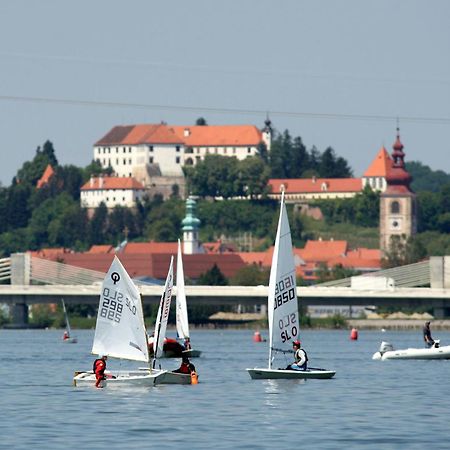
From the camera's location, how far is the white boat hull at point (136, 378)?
239ft

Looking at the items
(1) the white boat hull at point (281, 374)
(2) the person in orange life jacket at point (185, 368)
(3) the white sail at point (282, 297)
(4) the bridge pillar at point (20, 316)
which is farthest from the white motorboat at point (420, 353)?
(4) the bridge pillar at point (20, 316)

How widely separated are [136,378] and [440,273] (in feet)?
395

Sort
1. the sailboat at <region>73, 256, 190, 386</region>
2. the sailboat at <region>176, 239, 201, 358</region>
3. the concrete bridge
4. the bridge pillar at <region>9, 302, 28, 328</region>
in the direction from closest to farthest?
the sailboat at <region>73, 256, 190, 386</region>, the sailboat at <region>176, 239, 201, 358</region>, the concrete bridge, the bridge pillar at <region>9, 302, 28, 328</region>

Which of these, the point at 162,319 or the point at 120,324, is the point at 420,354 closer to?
the point at 162,319

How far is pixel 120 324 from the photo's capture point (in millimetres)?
73000

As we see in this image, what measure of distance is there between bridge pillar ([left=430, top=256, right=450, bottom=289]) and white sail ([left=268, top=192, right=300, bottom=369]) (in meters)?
113

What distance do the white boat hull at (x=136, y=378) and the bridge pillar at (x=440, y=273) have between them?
115 m

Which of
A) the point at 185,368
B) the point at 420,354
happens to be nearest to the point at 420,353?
the point at 420,354

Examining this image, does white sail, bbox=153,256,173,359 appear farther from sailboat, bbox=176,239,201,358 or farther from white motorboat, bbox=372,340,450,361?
sailboat, bbox=176,239,201,358

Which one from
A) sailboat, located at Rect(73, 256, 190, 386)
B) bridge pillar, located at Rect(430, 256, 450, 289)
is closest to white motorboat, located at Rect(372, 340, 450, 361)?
sailboat, located at Rect(73, 256, 190, 386)

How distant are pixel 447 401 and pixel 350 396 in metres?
3.82

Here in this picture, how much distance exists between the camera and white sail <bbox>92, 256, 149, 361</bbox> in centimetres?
7262

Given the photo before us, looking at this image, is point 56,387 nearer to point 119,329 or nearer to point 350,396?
point 119,329

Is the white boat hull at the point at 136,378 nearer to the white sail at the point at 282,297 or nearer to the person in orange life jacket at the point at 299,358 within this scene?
the white sail at the point at 282,297
